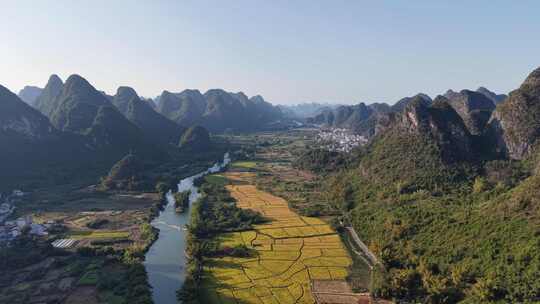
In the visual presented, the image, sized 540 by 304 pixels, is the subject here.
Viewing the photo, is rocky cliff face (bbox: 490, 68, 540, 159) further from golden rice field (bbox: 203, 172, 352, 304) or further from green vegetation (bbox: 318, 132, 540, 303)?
golden rice field (bbox: 203, 172, 352, 304)

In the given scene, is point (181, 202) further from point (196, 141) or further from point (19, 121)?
point (196, 141)

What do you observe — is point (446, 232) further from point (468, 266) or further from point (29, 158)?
point (29, 158)

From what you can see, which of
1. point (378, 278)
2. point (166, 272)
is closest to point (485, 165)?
point (378, 278)

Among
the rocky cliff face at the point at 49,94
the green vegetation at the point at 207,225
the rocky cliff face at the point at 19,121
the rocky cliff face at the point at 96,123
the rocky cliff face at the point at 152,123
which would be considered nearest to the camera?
the green vegetation at the point at 207,225

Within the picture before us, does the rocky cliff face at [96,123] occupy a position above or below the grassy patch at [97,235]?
above

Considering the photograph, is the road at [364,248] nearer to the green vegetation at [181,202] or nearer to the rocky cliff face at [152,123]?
the green vegetation at [181,202]

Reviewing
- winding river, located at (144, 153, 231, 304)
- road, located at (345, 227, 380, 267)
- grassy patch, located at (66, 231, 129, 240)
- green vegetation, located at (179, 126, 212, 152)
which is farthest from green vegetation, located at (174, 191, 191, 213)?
green vegetation, located at (179, 126, 212, 152)

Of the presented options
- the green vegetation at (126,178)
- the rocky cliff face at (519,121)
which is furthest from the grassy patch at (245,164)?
the rocky cliff face at (519,121)

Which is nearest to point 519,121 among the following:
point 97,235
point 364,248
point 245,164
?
point 364,248
